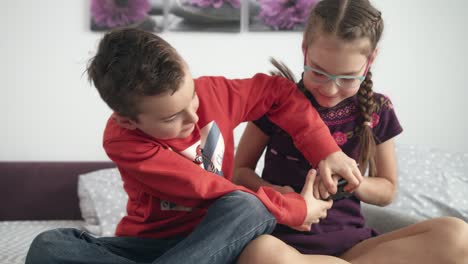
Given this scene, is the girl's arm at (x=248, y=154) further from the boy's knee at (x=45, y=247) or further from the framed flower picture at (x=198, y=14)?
the framed flower picture at (x=198, y=14)

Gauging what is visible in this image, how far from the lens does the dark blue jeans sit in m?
0.76

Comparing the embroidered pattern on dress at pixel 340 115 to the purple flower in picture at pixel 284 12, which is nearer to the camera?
the embroidered pattern on dress at pixel 340 115

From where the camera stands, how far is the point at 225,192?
0.81 meters

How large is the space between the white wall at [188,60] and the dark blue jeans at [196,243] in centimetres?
126

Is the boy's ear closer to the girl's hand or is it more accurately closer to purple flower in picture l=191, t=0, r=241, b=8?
the girl's hand

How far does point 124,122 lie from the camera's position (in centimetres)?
84

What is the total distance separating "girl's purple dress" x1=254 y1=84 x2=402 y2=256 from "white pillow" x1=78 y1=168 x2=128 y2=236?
2.72ft

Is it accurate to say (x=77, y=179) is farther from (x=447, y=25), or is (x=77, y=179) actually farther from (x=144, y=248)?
(x=447, y=25)

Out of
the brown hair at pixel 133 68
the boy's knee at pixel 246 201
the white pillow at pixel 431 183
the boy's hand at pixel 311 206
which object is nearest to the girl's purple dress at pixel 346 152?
the boy's hand at pixel 311 206

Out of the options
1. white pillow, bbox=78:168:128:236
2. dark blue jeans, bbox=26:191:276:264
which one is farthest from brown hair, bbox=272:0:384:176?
white pillow, bbox=78:168:128:236

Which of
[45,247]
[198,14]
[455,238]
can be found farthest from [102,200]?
[455,238]

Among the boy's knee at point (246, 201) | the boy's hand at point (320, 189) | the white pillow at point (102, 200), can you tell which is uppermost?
the boy's knee at point (246, 201)

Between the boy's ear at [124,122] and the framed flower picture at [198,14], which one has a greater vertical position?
the framed flower picture at [198,14]

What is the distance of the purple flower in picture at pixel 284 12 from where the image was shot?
80.7 inches
